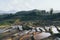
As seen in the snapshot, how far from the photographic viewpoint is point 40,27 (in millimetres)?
23094

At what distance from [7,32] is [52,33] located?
483 cm

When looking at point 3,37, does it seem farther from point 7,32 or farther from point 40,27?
point 40,27

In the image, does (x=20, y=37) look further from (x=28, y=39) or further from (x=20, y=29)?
Answer: (x=20, y=29)

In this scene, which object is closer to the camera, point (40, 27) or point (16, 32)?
point (16, 32)

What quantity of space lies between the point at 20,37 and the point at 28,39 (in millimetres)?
1013

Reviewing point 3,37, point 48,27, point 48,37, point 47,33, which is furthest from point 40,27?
point 3,37

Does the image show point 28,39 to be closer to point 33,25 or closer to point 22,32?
point 22,32

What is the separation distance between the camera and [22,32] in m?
20.9

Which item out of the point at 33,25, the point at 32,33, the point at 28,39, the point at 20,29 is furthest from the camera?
the point at 33,25

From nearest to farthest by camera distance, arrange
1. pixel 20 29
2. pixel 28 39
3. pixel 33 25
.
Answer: pixel 28 39
pixel 20 29
pixel 33 25

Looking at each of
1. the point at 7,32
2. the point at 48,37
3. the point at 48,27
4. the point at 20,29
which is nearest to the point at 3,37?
the point at 7,32

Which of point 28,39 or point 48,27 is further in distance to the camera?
point 48,27

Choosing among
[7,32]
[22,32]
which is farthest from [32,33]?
[7,32]

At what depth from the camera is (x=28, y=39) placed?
18.5m
